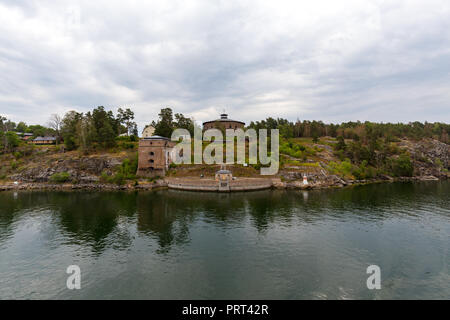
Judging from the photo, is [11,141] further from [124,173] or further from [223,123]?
[223,123]

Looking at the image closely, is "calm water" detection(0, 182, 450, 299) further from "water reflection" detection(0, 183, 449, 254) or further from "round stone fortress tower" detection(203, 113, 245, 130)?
"round stone fortress tower" detection(203, 113, 245, 130)

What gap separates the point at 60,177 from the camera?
58938 mm

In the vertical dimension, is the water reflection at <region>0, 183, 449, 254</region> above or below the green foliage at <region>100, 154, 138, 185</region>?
below

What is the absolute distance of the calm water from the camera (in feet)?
48.2

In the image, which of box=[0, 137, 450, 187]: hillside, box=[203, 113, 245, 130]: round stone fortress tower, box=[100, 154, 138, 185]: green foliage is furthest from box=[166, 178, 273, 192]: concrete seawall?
box=[203, 113, 245, 130]: round stone fortress tower

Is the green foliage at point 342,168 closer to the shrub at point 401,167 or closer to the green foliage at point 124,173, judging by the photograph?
the shrub at point 401,167

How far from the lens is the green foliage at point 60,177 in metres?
58.9

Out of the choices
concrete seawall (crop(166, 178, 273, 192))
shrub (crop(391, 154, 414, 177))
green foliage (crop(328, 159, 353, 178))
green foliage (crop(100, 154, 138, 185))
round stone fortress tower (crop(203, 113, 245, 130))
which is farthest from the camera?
round stone fortress tower (crop(203, 113, 245, 130))

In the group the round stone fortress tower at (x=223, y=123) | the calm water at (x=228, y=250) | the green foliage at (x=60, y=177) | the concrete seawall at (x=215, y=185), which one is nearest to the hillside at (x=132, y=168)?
the green foliage at (x=60, y=177)

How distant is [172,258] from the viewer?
18.9 meters

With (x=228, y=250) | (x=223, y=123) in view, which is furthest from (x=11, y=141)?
(x=228, y=250)

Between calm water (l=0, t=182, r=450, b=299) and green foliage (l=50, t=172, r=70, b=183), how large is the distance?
2254 cm
